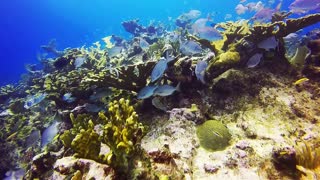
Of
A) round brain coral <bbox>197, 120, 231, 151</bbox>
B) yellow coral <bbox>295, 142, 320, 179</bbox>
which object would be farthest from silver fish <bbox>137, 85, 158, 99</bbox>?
yellow coral <bbox>295, 142, 320, 179</bbox>

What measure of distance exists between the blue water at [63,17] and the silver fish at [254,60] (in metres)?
79.8

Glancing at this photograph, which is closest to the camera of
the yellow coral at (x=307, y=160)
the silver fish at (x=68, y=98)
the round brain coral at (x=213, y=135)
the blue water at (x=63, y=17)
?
the yellow coral at (x=307, y=160)

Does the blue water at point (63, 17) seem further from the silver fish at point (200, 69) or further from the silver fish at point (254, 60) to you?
the silver fish at point (200, 69)

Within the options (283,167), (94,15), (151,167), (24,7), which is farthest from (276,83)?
(94,15)

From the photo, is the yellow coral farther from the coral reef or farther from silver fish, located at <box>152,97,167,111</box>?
silver fish, located at <box>152,97,167,111</box>

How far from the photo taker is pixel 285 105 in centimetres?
415

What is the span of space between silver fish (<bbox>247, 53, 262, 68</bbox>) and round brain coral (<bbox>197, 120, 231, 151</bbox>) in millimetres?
1318

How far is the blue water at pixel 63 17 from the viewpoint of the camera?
92375mm

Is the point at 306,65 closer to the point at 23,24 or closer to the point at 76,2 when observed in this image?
the point at 23,24

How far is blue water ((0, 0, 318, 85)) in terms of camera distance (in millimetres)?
92375

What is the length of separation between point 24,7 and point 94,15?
4731cm

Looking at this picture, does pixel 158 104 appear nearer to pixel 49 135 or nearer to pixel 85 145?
pixel 85 145

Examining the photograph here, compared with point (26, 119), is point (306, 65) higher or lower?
lower

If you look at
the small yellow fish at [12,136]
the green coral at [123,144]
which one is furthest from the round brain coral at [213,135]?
the small yellow fish at [12,136]
